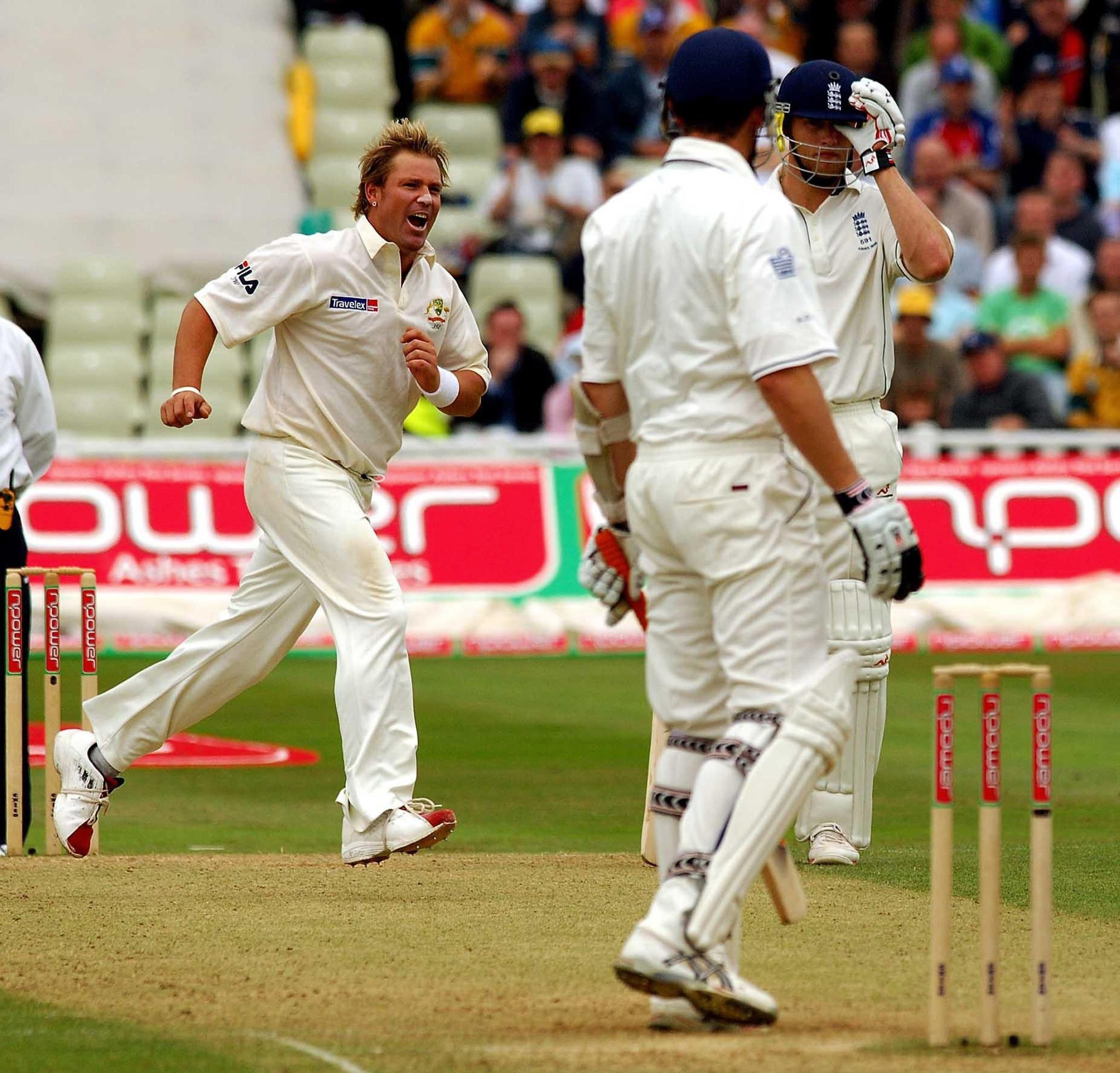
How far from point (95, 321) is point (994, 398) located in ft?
22.5

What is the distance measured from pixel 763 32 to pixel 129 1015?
1599 centimetres

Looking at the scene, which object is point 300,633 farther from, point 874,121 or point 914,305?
Answer: point 914,305

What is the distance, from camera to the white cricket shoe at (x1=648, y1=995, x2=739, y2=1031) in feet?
15.6

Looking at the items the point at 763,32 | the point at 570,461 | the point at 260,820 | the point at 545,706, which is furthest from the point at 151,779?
the point at 763,32

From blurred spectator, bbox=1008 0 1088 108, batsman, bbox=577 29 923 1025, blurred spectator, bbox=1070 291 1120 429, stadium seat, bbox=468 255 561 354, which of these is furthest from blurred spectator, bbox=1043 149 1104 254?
batsman, bbox=577 29 923 1025

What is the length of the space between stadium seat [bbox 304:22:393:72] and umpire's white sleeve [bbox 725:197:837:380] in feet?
50.6

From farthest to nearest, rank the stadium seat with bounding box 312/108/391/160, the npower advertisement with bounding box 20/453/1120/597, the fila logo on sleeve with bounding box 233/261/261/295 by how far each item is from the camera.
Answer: the stadium seat with bounding box 312/108/391/160 < the npower advertisement with bounding box 20/453/1120/597 < the fila logo on sleeve with bounding box 233/261/261/295

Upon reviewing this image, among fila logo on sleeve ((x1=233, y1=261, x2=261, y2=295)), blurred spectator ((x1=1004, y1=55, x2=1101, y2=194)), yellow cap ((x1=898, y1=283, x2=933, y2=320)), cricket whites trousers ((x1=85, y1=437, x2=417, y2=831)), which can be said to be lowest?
cricket whites trousers ((x1=85, y1=437, x2=417, y2=831))

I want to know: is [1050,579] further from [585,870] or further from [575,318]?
[585,870]

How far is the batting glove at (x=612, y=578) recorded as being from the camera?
16.9 feet

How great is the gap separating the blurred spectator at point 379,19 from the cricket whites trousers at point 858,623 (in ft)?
44.6

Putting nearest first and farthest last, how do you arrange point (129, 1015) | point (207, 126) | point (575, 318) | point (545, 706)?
point (129, 1015) → point (545, 706) → point (575, 318) → point (207, 126)

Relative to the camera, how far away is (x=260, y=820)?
27.2 ft

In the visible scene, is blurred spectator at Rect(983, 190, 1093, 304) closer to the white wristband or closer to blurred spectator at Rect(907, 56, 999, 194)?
blurred spectator at Rect(907, 56, 999, 194)
